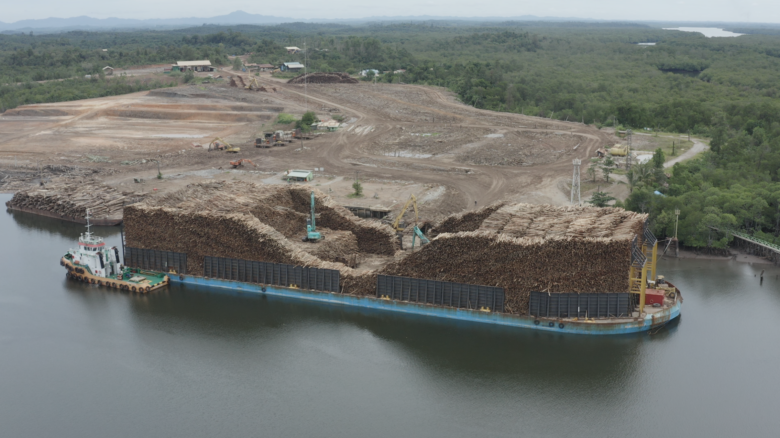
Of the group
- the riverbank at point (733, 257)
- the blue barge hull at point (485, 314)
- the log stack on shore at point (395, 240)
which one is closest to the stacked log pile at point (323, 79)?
the log stack on shore at point (395, 240)

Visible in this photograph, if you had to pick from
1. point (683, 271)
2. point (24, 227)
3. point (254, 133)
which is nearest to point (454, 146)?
point (254, 133)

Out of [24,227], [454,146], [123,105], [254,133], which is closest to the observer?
[24,227]

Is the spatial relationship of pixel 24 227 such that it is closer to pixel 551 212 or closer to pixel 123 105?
pixel 551 212

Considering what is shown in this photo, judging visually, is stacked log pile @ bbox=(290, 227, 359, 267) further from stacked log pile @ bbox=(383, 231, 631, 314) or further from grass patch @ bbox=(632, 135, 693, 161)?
grass patch @ bbox=(632, 135, 693, 161)

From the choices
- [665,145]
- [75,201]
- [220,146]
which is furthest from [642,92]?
[75,201]

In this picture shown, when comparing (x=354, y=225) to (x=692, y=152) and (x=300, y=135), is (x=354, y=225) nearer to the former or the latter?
(x=300, y=135)

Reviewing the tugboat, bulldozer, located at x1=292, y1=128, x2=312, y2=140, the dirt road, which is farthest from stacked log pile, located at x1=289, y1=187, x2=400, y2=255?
bulldozer, located at x1=292, y1=128, x2=312, y2=140

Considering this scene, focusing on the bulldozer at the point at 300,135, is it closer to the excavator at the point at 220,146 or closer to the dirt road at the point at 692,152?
the excavator at the point at 220,146

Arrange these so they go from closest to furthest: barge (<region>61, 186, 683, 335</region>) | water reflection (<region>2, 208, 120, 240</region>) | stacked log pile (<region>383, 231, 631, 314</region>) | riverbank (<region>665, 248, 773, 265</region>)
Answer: stacked log pile (<region>383, 231, 631, 314</region>), barge (<region>61, 186, 683, 335</region>), riverbank (<region>665, 248, 773, 265</region>), water reflection (<region>2, 208, 120, 240</region>)
